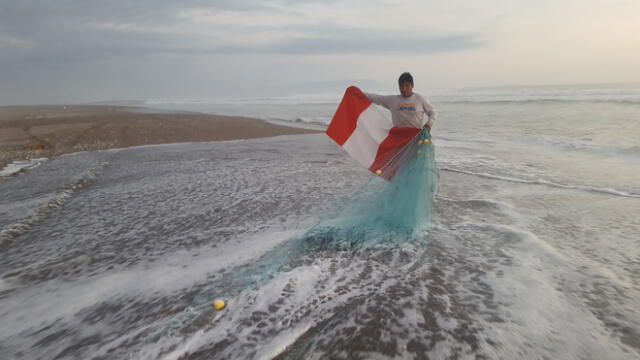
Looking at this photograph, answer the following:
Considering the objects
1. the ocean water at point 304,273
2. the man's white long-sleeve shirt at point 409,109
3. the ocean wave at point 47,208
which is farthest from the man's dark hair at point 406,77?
the ocean wave at point 47,208

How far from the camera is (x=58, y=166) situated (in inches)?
357

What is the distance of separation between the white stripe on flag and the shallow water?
110 cm

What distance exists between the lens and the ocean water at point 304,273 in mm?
2598

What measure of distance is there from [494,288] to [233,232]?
3281mm

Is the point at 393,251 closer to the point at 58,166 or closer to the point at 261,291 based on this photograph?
the point at 261,291

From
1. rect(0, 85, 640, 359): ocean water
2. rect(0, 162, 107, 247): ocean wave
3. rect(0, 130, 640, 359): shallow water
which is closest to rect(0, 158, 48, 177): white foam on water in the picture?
rect(0, 85, 640, 359): ocean water

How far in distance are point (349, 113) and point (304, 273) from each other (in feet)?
9.03

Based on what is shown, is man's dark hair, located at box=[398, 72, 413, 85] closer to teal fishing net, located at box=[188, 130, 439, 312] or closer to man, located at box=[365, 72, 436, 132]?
man, located at box=[365, 72, 436, 132]

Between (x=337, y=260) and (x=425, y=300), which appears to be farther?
(x=337, y=260)

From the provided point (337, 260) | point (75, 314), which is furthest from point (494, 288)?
point (75, 314)

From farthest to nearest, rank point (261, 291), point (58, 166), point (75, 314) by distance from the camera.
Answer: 1. point (58, 166)
2. point (261, 291)
3. point (75, 314)

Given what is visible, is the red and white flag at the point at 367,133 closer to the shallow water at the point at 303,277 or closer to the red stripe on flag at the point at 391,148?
the red stripe on flag at the point at 391,148

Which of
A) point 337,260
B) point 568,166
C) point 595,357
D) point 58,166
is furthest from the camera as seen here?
point 58,166

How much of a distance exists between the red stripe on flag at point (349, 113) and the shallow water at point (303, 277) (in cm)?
124
